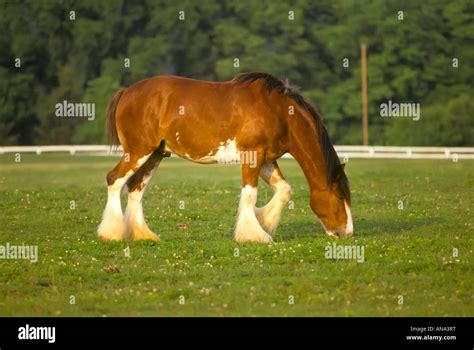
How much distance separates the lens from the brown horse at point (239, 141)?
16766mm

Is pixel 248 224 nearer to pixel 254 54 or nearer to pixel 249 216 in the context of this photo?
pixel 249 216

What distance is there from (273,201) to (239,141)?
4.26 ft

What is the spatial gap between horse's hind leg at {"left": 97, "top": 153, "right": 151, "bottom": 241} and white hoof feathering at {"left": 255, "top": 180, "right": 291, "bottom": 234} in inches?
87.0

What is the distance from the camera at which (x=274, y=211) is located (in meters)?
17.3

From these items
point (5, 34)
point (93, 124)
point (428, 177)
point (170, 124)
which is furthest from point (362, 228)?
point (5, 34)

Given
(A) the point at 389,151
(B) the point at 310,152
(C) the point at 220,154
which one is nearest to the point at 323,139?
(B) the point at 310,152

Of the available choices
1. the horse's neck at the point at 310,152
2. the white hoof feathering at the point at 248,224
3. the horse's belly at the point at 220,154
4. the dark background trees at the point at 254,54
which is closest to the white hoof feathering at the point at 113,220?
the horse's belly at the point at 220,154

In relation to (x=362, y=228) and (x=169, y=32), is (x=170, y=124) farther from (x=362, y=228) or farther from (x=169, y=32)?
(x=169, y=32)

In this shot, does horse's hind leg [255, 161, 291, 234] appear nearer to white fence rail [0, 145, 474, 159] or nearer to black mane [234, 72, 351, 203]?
black mane [234, 72, 351, 203]

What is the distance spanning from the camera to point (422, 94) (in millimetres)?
Result: 70375

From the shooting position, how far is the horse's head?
16.8 metres

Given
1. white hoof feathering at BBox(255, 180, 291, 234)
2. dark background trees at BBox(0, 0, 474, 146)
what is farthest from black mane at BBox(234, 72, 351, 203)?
dark background trees at BBox(0, 0, 474, 146)

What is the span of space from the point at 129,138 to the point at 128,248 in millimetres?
2214

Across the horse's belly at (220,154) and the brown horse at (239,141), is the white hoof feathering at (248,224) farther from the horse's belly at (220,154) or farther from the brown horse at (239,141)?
the horse's belly at (220,154)
